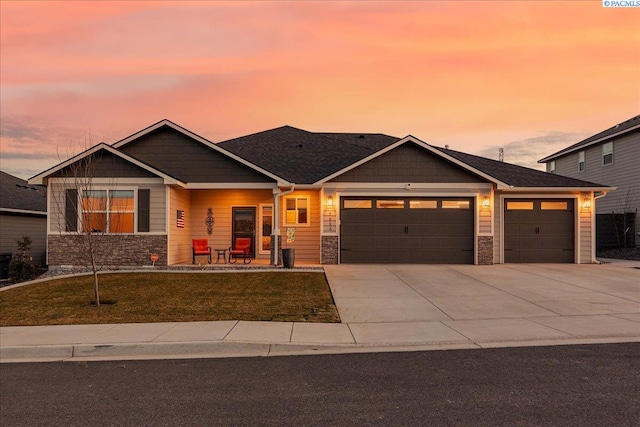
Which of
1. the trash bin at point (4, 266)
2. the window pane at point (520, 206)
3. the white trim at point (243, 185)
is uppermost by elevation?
the white trim at point (243, 185)

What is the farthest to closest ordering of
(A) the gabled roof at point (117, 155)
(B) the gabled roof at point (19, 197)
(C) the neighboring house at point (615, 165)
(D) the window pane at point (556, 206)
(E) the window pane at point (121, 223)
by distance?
(C) the neighboring house at point (615, 165), (B) the gabled roof at point (19, 197), (D) the window pane at point (556, 206), (E) the window pane at point (121, 223), (A) the gabled roof at point (117, 155)

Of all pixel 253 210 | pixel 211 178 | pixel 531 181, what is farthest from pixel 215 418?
pixel 531 181

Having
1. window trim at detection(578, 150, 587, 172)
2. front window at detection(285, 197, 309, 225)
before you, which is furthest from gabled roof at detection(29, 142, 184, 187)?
window trim at detection(578, 150, 587, 172)

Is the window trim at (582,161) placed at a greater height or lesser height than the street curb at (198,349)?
greater

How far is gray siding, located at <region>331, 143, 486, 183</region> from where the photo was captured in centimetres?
1619

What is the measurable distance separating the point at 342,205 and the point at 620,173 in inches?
706

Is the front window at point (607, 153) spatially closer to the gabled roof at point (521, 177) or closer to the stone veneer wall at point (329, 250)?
the gabled roof at point (521, 177)

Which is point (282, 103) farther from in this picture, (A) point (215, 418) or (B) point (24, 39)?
(A) point (215, 418)

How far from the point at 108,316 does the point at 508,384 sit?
7.58 metres

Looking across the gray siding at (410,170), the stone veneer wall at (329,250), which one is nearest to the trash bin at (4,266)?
the stone veneer wall at (329,250)

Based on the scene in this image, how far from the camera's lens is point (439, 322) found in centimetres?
792

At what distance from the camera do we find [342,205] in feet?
53.6

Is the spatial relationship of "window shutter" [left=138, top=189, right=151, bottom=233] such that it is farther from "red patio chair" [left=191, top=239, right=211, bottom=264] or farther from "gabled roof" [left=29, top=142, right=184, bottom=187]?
"red patio chair" [left=191, top=239, right=211, bottom=264]

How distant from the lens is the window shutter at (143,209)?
15.0m
